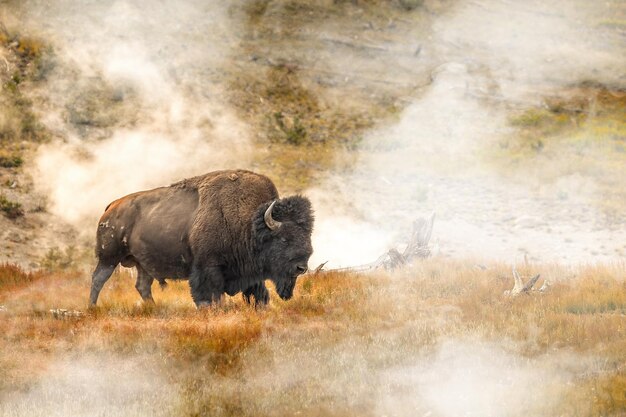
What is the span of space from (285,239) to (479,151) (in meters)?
14.7

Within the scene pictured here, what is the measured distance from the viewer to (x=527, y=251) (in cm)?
1497

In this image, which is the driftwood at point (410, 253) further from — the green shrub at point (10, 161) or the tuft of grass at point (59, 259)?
the green shrub at point (10, 161)

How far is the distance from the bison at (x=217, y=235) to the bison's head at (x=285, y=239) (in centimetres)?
1

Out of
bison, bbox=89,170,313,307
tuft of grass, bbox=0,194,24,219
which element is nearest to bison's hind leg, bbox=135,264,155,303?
bison, bbox=89,170,313,307

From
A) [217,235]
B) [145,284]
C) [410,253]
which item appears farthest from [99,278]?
[410,253]

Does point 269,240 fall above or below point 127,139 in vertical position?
below

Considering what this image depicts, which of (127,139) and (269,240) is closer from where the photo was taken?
(269,240)

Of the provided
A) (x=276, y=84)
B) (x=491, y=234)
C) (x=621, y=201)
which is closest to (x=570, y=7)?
(x=276, y=84)

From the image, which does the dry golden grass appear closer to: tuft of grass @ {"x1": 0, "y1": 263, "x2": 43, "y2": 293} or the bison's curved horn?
the bison's curved horn

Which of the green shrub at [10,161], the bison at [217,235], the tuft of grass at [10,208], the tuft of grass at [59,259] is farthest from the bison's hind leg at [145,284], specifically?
the green shrub at [10,161]

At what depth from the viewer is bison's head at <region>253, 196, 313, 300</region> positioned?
8.55 meters

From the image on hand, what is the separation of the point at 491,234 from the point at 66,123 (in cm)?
1158

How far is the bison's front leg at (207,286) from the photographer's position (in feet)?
29.0

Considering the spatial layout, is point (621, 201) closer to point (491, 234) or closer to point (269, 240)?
point (491, 234)
